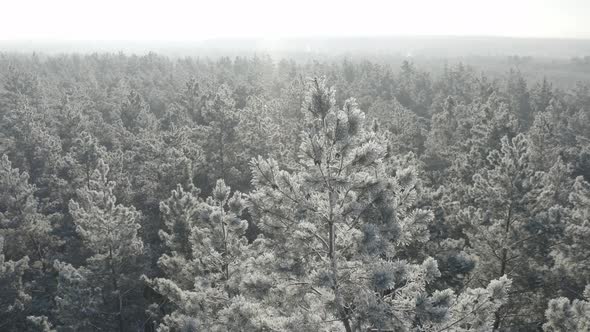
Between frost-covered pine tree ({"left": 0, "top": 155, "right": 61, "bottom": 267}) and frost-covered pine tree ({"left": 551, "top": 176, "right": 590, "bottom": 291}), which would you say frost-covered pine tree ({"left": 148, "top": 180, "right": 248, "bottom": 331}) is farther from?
frost-covered pine tree ({"left": 0, "top": 155, "right": 61, "bottom": 267})

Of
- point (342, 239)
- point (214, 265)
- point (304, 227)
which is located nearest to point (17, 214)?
point (214, 265)

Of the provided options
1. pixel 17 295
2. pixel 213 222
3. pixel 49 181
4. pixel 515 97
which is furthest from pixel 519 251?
pixel 515 97

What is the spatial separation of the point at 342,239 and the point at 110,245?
54.9ft

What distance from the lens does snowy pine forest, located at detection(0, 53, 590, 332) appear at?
8.63 metres

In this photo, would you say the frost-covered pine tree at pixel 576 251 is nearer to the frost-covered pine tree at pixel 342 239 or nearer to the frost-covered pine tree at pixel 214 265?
the frost-covered pine tree at pixel 342 239

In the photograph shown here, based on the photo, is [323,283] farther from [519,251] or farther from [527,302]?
[527,302]

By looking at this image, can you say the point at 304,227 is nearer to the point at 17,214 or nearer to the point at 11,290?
the point at 11,290

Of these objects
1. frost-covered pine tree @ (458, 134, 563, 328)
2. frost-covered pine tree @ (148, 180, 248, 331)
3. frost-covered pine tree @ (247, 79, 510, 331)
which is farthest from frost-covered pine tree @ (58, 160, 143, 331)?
frost-covered pine tree @ (458, 134, 563, 328)

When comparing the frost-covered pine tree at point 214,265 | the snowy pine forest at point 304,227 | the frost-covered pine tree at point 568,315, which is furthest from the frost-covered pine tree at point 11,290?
the frost-covered pine tree at point 568,315

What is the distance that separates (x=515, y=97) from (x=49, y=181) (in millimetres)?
60690

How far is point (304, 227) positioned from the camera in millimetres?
9016

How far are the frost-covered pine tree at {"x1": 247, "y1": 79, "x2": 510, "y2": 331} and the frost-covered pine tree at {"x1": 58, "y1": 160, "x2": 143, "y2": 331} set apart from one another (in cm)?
1474

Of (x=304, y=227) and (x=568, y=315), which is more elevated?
(x=304, y=227)

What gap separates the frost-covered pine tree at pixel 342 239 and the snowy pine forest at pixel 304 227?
0.03 metres
